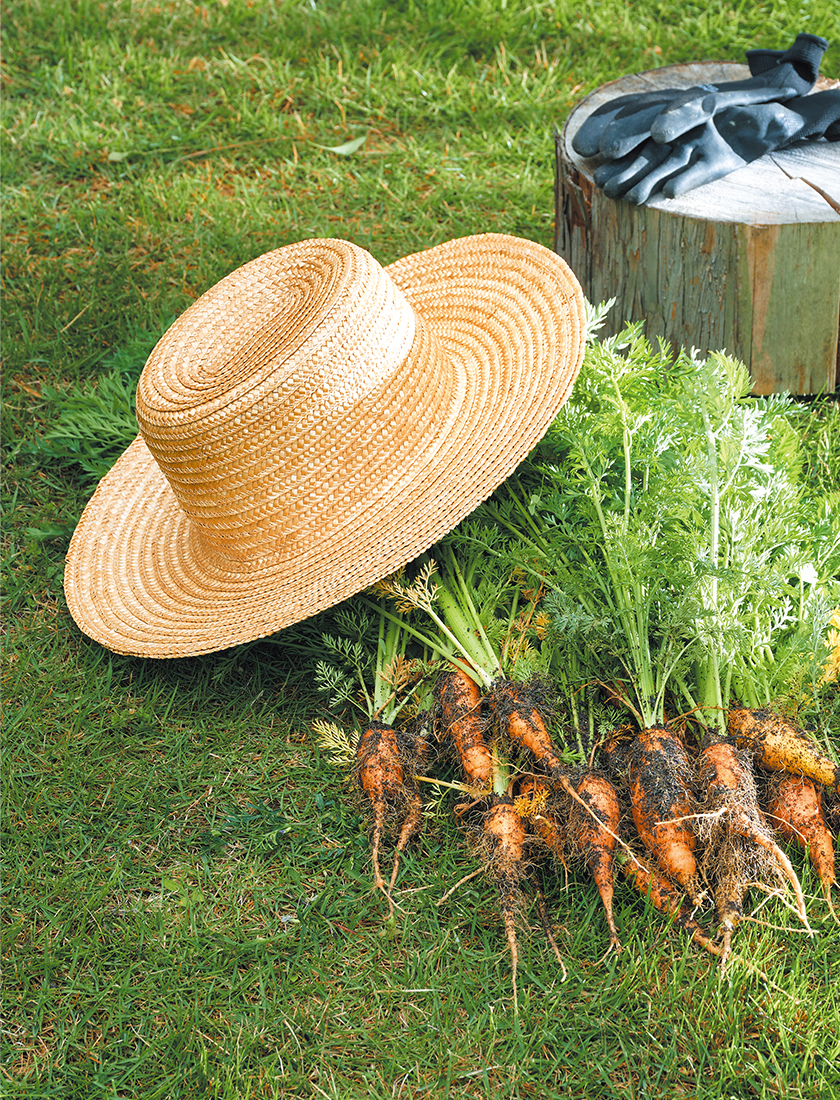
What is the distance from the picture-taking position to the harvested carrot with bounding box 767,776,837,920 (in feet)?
7.41

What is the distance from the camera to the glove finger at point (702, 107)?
3.40 meters

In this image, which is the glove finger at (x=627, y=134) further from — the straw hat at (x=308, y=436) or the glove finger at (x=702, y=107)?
the straw hat at (x=308, y=436)

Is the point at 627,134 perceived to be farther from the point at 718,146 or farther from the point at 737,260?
the point at 737,260

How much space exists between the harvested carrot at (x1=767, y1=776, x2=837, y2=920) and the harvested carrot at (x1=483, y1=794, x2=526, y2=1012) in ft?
1.96

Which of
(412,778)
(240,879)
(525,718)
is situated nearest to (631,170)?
(525,718)

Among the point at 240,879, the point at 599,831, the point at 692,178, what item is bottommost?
the point at 240,879

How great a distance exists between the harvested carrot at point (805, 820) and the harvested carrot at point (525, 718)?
1.71 ft

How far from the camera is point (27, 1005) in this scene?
7.43 ft

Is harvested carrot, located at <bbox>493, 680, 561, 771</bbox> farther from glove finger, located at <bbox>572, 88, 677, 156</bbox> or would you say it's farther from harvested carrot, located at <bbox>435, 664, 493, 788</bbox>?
glove finger, located at <bbox>572, 88, 677, 156</bbox>

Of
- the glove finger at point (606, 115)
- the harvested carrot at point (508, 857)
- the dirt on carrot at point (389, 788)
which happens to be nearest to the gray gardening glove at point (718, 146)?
the glove finger at point (606, 115)

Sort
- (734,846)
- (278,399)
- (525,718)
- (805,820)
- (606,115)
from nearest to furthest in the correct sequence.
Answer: (734,846)
(805,820)
(525,718)
(278,399)
(606,115)

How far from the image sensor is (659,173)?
11.1ft

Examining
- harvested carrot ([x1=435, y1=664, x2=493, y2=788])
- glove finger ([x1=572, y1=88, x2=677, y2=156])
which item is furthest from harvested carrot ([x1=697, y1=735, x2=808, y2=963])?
glove finger ([x1=572, y1=88, x2=677, y2=156])

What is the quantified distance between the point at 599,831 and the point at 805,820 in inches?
19.1
